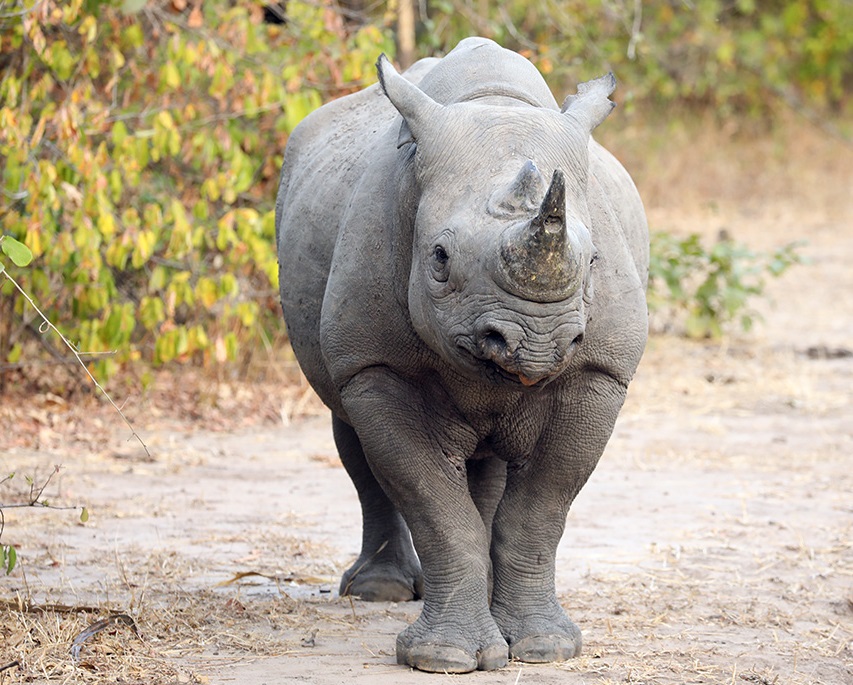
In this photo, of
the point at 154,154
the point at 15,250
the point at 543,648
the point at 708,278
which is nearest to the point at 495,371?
the point at 543,648

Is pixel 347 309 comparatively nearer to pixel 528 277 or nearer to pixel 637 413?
pixel 528 277

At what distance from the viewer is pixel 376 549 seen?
578 centimetres

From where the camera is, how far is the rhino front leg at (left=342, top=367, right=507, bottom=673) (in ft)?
15.0

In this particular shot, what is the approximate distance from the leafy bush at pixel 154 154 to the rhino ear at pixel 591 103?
321 centimetres

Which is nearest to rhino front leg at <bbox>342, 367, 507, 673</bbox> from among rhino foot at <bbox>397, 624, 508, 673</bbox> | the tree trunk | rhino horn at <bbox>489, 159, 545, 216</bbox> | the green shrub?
rhino foot at <bbox>397, 624, 508, 673</bbox>

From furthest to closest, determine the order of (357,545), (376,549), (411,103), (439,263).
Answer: (357,545), (376,549), (411,103), (439,263)

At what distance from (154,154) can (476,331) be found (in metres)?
4.56

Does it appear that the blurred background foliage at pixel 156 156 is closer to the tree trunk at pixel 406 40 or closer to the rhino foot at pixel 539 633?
the tree trunk at pixel 406 40

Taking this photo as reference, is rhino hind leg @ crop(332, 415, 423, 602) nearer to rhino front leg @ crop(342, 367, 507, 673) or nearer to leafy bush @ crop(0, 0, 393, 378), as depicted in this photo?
rhino front leg @ crop(342, 367, 507, 673)

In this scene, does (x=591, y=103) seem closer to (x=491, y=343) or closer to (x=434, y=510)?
(x=491, y=343)

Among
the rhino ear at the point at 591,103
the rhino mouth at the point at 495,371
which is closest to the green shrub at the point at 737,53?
the rhino ear at the point at 591,103

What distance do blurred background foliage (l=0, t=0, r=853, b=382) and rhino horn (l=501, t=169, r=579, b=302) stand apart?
365cm

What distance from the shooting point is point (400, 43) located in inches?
465

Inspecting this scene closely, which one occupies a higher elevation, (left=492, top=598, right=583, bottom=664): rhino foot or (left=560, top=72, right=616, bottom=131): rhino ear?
(left=560, top=72, right=616, bottom=131): rhino ear
